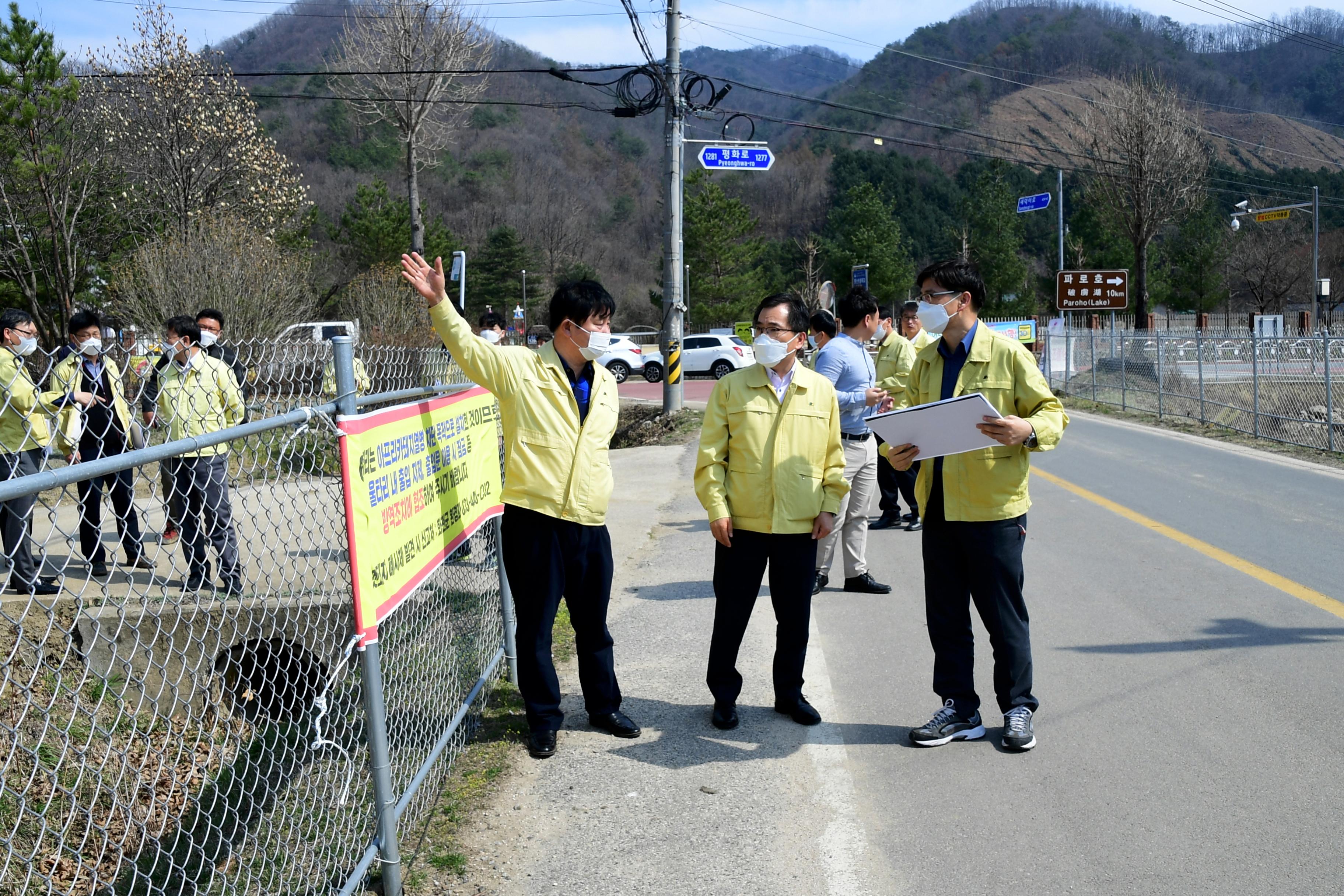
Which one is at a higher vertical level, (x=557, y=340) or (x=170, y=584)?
(x=557, y=340)

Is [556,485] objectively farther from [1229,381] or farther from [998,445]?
[1229,381]

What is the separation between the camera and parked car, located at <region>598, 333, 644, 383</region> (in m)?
34.8

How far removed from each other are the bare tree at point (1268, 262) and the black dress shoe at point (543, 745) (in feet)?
187

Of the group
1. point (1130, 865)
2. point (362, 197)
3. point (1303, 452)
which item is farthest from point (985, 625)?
point (362, 197)

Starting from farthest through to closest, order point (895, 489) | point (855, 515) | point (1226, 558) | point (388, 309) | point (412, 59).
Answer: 1. point (412, 59)
2. point (388, 309)
3. point (895, 489)
4. point (1226, 558)
5. point (855, 515)

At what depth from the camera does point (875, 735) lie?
452 cm

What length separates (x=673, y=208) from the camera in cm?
1978

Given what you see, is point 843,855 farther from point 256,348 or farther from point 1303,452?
point 256,348

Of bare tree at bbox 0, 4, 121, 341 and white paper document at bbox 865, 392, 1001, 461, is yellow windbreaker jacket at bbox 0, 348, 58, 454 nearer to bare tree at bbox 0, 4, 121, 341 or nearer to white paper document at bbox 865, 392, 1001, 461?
white paper document at bbox 865, 392, 1001, 461

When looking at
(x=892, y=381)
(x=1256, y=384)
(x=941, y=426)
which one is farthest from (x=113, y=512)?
(x=1256, y=384)

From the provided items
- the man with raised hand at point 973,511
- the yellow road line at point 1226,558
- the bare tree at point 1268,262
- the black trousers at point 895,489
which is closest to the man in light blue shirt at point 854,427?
the black trousers at point 895,489

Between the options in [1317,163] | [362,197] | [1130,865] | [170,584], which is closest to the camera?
[1130,865]

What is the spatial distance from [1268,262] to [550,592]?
197 ft

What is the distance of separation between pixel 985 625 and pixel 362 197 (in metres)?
52.9
